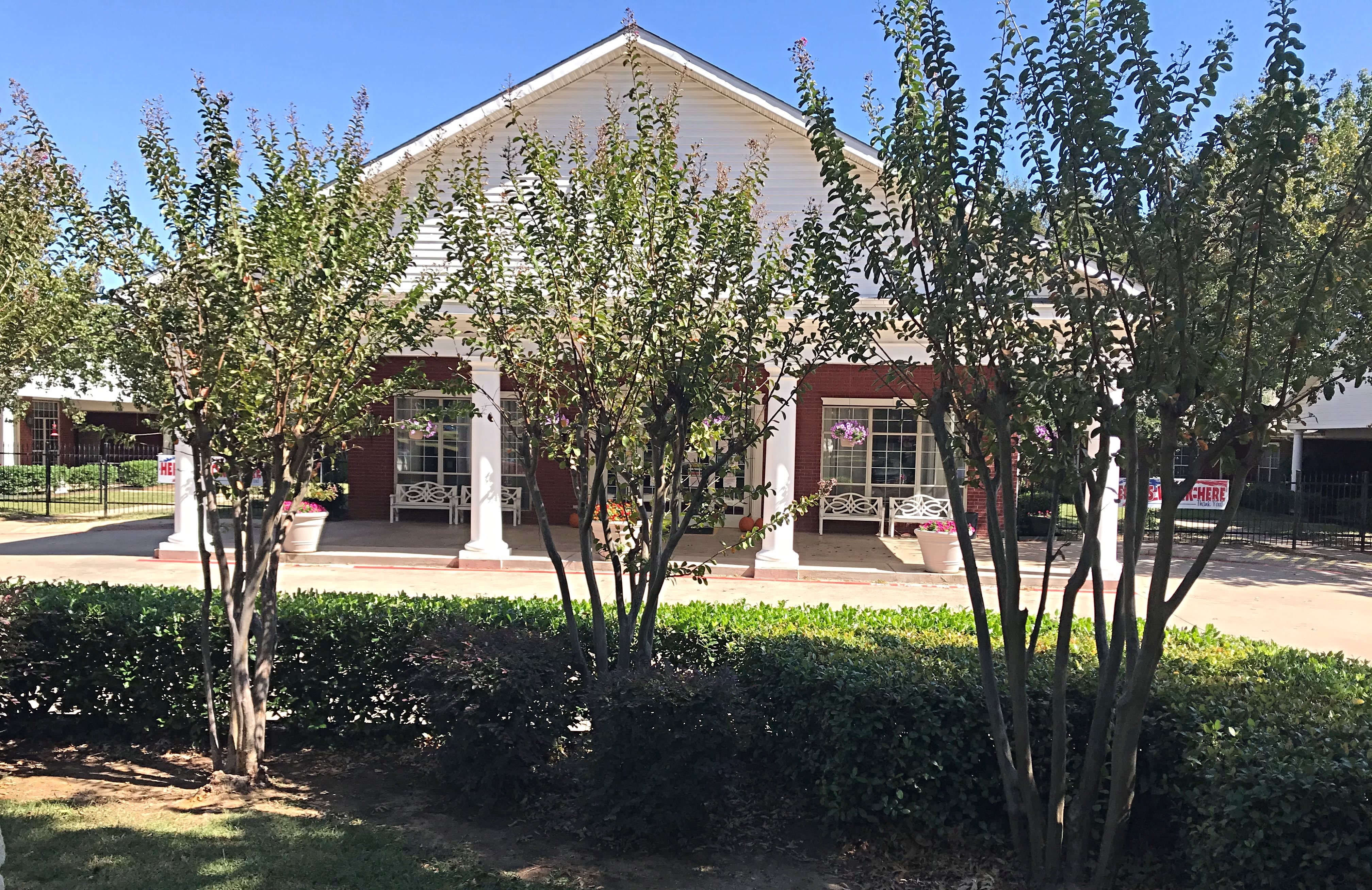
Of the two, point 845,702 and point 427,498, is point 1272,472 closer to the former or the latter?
point 427,498

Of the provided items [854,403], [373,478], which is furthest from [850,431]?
[373,478]

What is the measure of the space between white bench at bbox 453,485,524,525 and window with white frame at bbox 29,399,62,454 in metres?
20.2

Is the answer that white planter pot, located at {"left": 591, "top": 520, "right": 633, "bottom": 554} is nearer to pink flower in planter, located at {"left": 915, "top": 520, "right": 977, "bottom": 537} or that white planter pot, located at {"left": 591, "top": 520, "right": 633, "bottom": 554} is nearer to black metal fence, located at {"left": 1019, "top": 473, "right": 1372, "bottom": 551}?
pink flower in planter, located at {"left": 915, "top": 520, "right": 977, "bottom": 537}

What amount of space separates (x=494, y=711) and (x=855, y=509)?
43.1ft

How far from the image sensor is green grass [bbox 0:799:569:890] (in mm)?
3557

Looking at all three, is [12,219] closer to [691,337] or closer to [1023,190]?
[691,337]

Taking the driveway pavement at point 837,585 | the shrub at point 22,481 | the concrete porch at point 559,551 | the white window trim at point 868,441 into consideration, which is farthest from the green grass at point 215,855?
the shrub at point 22,481

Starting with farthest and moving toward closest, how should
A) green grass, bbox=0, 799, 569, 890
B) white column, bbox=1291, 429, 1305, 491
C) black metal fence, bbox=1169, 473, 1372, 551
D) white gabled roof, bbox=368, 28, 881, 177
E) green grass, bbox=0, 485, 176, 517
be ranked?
white column, bbox=1291, 429, 1305, 491
green grass, bbox=0, 485, 176, 517
black metal fence, bbox=1169, 473, 1372, 551
white gabled roof, bbox=368, 28, 881, 177
green grass, bbox=0, 799, 569, 890

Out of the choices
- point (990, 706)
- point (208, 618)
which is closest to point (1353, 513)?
point (990, 706)

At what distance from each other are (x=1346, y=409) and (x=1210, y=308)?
942 inches

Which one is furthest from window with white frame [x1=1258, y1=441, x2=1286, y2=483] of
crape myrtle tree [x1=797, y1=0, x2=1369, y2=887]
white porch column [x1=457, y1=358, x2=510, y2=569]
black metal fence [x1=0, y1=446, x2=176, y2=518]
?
black metal fence [x1=0, y1=446, x2=176, y2=518]

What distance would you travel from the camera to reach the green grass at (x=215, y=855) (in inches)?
140

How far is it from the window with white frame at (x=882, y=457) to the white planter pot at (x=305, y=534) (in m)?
8.98

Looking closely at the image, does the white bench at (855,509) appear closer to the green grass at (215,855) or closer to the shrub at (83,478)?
the green grass at (215,855)
